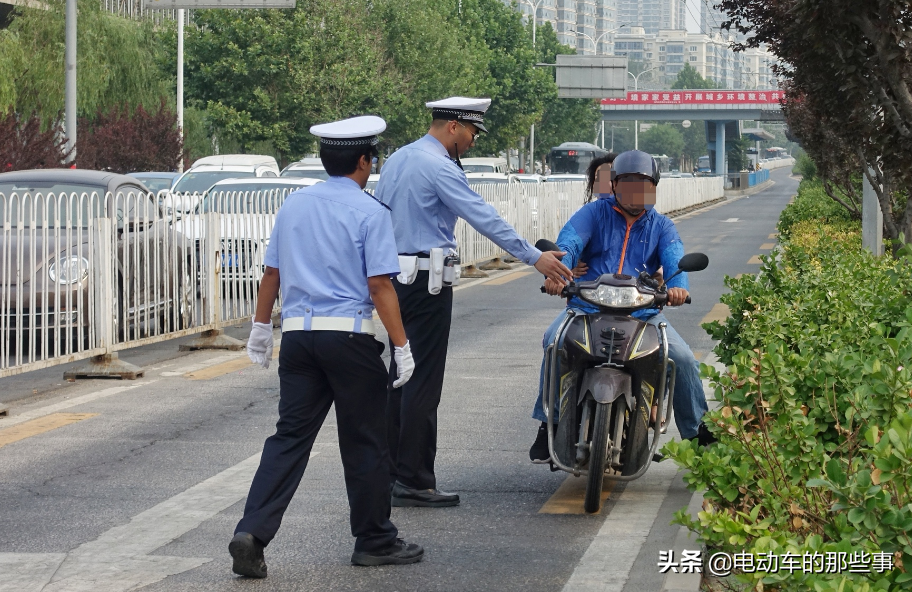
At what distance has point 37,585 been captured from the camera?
5027 millimetres

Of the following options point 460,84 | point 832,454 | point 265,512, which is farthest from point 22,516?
point 460,84

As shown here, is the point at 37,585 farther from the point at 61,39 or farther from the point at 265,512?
the point at 61,39

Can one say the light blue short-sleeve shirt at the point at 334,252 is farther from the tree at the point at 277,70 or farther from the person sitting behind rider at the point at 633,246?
the tree at the point at 277,70

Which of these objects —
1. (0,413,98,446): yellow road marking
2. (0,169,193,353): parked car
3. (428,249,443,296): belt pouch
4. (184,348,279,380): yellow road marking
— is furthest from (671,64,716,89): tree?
(428,249,443,296): belt pouch

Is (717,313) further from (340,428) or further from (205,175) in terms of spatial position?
(340,428)

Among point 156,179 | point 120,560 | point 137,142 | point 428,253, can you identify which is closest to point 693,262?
point 428,253

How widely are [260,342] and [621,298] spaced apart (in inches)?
64.5

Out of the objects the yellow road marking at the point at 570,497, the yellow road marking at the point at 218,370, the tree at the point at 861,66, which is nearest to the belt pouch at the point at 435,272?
the yellow road marking at the point at 570,497

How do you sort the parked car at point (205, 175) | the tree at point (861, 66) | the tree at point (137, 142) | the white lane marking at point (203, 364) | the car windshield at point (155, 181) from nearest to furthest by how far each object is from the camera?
1. the tree at point (861, 66)
2. the white lane marking at point (203, 364)
3. the parked car at point (205, 175)
4. the car windshield at point (155, 181)
5. the tree at point (137, 142)

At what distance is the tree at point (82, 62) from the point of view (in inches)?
1337

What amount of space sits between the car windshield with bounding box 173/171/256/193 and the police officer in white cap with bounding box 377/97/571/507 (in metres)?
15.3

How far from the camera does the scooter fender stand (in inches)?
227

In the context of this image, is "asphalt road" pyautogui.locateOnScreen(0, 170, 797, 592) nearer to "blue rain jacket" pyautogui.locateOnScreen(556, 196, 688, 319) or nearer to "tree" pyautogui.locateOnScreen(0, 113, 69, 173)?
"blue rain jacket" pyautogui.locateOnScreen(556, 196, 688, 319)

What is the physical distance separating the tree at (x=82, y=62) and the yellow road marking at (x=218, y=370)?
21.7 metres
